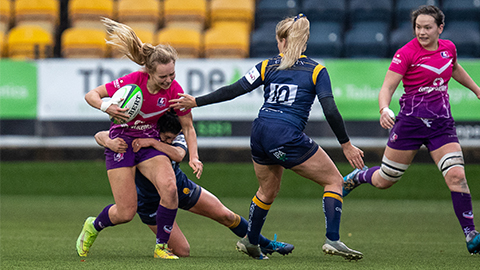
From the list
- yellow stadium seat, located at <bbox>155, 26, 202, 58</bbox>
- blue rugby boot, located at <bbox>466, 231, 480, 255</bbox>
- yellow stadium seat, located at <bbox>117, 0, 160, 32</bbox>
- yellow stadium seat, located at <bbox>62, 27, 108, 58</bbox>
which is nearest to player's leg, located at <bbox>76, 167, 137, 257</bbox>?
blue rugby boot, located at <bbox>466, 231, 480, 255</bbox>

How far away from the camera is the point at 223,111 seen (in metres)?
9.24

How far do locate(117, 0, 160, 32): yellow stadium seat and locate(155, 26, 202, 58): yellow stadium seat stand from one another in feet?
1.87

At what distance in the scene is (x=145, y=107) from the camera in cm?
451

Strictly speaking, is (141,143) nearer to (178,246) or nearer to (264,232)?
(178,246)

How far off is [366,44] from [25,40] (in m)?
5.58

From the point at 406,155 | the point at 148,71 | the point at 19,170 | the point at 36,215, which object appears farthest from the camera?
the point at 19,170

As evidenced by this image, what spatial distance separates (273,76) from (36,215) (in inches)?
168

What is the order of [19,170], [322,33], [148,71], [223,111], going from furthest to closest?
[322,33], [19,170], [223,111], [148,71]

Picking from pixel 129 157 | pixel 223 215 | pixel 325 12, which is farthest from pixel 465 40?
pixel 129 157

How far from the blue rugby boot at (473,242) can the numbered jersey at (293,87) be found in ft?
4.87

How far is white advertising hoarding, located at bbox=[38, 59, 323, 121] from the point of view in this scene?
9.20 m

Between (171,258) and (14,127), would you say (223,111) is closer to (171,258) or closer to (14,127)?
(14,127)

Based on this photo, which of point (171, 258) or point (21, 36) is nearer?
point (171, 258)

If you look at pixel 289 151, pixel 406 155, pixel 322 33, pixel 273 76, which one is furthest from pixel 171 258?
pixel 322 33
